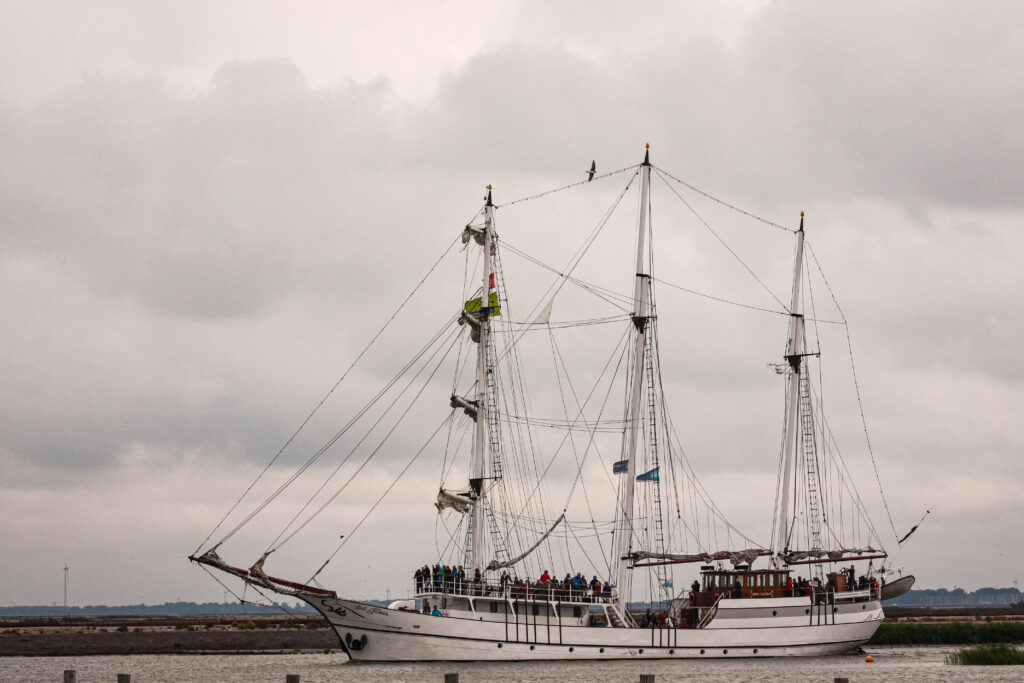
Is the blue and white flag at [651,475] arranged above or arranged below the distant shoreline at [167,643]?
above

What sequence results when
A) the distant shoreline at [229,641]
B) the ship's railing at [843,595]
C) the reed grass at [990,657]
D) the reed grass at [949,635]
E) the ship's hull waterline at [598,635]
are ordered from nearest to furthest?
1. the reed grass at [990,657]
2. the ship's hull waterline at [598,635]
3. the ship's railing at [843,595]
4. the distant shoreline at [229,641]
5. the reed grass at [949,635]

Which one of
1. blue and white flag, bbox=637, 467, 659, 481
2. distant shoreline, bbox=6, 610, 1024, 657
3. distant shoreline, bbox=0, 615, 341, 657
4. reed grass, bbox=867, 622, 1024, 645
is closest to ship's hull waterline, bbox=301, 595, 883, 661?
blue and white flag, bbox=637, 467, 659, 481

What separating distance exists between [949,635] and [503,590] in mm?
45233

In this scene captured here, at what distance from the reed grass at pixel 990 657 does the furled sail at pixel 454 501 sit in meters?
27.2

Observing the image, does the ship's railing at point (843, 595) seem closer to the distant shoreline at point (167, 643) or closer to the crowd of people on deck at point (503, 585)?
the crowd of people on deck at point (503, 585)

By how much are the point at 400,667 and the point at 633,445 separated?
66.4 feet

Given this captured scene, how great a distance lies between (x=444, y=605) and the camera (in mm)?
68188

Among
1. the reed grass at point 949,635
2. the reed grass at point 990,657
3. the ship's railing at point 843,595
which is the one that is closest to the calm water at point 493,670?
the reed grass at point 990,657

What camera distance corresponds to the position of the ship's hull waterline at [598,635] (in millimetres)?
66688

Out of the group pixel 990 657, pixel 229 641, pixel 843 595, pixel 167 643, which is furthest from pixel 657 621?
pixel 167 643

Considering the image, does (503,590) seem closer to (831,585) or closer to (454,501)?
(454,501)

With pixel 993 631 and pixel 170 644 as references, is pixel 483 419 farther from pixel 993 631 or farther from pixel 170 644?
pixel 993 631

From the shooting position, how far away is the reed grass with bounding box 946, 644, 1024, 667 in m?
63.5

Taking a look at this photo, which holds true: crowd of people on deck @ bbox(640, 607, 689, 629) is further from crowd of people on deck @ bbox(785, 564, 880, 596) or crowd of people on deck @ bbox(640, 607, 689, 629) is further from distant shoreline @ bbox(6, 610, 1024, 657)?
distant shoreline @ bbox(6, 610, 1024, 657)
